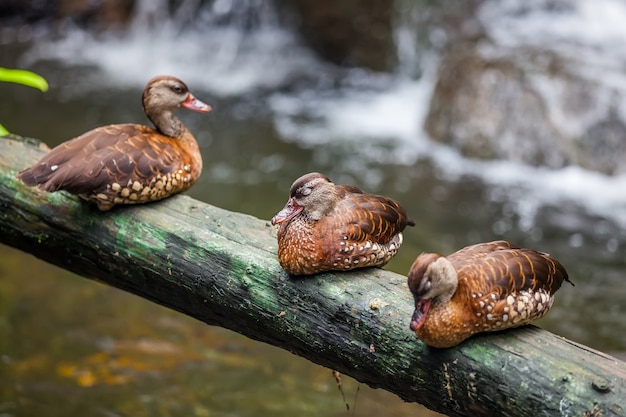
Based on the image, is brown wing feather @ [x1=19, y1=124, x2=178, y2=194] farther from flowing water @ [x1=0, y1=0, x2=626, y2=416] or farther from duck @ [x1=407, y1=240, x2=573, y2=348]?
flowing water @ [x1=0, y1=0, x2=626, y2=416]

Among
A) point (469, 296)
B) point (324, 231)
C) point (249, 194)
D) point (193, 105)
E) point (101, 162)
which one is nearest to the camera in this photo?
point (469, 296)

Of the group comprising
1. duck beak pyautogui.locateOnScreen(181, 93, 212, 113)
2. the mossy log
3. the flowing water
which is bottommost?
the flowing water

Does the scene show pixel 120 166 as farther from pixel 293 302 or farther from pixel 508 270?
pixel 508 270

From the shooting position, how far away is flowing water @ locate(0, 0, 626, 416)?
175 inches

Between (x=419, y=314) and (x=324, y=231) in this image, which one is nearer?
(x=419, y=314)

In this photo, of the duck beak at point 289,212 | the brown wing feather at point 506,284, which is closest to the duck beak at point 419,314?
the brown wing feather at point 506,284

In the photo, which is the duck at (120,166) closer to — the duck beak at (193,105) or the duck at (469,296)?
the duck beak at (193,105)

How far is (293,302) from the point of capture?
9.50 feet

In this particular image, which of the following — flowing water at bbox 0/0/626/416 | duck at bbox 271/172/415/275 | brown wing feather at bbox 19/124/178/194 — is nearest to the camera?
duck at bbox 271/172/415/275

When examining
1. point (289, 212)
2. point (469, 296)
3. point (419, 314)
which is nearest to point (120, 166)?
point (289, 212)

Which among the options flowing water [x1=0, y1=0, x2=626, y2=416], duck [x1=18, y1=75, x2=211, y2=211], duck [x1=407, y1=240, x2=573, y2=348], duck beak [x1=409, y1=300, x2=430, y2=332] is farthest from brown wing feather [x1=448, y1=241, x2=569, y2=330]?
flowing water [x1=0, y1=0, x2=626, y2=416]

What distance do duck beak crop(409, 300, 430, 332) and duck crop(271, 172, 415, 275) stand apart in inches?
16.8

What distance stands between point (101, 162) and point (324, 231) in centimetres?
101

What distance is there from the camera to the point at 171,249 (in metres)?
3.17
